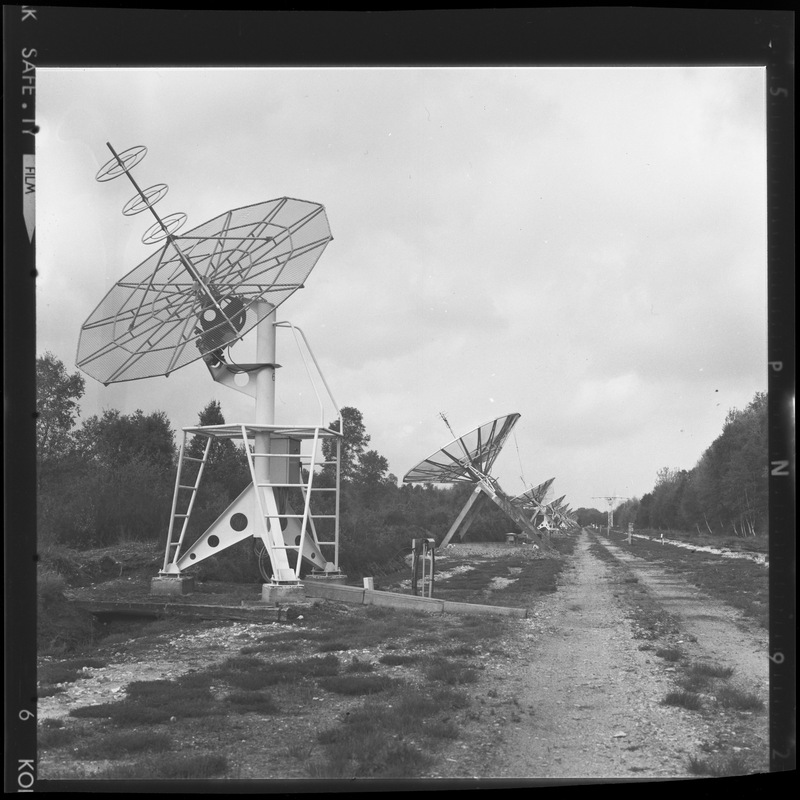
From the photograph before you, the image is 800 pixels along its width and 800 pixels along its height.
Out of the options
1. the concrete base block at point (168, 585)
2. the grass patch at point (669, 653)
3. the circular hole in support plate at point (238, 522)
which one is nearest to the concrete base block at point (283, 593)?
the circular hole in support plate at point (238, 522)

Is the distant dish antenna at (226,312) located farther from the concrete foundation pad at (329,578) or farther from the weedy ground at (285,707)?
the weedy ground at (285,707)

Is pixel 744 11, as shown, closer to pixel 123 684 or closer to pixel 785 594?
pixel 785 594

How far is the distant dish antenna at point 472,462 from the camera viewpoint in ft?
49.7

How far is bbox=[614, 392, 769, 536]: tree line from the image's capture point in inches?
476

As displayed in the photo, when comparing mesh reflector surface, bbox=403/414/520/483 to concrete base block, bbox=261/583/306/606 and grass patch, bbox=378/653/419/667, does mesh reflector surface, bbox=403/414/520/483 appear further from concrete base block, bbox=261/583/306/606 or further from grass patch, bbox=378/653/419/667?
grass patch, bbox=378/653/419/667

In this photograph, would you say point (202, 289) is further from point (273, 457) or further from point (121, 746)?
point (121, 746)

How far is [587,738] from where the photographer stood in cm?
541

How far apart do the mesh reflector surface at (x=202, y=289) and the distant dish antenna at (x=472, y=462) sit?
20.2 ft

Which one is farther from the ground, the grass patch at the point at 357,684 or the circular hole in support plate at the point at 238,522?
the circular hole in support plate at the point at 238,522

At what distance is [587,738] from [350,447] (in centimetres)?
640

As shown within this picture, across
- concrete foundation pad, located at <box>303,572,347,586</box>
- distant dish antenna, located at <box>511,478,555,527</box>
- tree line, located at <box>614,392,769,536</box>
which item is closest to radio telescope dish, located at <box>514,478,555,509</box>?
distant dish antenna, located at <box>511,478,555,527</box>

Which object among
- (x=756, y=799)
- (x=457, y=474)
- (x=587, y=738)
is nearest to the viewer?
(x=756, y=799)

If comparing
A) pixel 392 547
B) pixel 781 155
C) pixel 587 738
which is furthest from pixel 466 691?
pixel 392 547

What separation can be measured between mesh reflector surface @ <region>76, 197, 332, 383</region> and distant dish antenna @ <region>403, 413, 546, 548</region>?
617 cm
